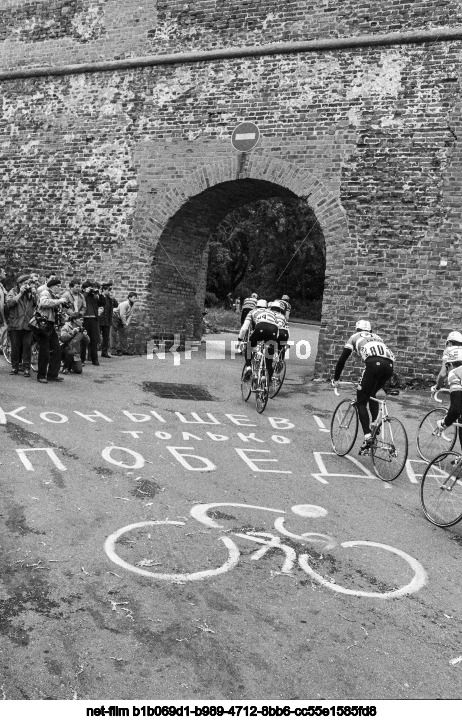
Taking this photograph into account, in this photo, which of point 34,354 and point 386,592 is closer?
point 386,592

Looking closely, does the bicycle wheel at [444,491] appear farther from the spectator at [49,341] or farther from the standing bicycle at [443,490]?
the spectator at [49,341]

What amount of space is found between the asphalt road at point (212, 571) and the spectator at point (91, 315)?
192 inches

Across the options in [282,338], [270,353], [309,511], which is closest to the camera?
[309,511]

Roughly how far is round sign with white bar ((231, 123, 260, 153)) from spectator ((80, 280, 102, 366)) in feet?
13.8

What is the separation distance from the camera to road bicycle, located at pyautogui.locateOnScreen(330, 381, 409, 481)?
693 cm

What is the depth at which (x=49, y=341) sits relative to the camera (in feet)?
35.9

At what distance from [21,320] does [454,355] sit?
23.5ft

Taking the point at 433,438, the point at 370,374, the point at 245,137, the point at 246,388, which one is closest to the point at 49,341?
the point at 246,388

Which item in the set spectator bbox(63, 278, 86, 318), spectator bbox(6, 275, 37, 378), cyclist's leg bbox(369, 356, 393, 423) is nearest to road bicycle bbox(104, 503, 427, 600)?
cyclist's leg bbox(369, 356, 393, 423)

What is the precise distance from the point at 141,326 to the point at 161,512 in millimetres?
10030

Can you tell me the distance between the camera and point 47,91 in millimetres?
15844

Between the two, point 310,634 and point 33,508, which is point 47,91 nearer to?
point 33,508

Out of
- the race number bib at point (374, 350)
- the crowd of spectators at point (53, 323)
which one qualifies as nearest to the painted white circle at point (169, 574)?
the race number bib at point (374, 350)

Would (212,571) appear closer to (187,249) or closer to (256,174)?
(256,174)
